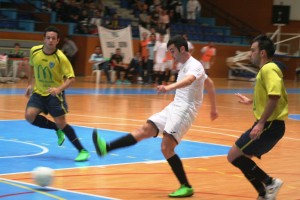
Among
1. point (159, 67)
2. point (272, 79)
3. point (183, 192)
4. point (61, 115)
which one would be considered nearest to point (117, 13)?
point (159, 67)

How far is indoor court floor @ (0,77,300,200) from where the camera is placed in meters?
7.82

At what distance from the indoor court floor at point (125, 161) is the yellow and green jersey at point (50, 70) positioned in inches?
42.5

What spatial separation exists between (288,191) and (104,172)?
8.03 ft

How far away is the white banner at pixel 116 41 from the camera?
95.7 ft

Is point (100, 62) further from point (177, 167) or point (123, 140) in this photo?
point (177, 167)

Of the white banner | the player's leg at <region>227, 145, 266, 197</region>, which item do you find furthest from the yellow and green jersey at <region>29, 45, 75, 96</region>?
the white banner

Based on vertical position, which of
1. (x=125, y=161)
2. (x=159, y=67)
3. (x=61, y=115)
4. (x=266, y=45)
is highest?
(x=266, y=45)

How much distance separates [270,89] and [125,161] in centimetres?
366

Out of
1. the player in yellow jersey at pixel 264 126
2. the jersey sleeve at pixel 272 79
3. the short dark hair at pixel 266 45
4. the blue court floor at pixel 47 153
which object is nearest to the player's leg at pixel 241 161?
the player in yellow jersey at pixel 264 126

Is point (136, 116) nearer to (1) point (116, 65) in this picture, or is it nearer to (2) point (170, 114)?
(2) point (170, 114)

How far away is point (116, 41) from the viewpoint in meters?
29.7

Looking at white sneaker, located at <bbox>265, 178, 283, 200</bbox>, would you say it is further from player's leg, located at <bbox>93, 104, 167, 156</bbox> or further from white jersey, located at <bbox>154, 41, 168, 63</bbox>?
white jersey, located at <bbox>154, 41, 168, 63</bbox>

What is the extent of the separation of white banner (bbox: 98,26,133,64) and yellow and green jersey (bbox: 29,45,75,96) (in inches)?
744

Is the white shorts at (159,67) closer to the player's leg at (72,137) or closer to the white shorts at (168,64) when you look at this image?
the white shorts at (168,64)
